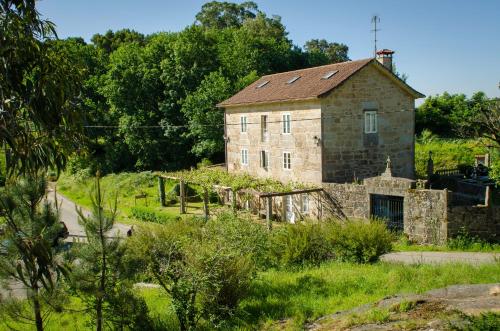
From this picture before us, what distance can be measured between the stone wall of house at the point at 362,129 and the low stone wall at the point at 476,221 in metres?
7.02

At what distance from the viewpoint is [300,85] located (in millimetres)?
27047

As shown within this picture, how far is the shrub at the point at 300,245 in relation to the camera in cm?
1499

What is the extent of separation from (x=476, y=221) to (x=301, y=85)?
12.1 meters

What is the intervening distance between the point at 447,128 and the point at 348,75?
21.6m

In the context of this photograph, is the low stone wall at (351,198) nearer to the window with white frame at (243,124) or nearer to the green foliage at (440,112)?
the window with white frame at (243,124)

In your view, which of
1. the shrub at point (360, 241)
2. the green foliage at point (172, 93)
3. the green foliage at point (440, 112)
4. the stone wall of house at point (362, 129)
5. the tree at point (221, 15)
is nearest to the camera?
the shrub at point (360, 241)

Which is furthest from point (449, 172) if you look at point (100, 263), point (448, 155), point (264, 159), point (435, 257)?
point (100, 263)

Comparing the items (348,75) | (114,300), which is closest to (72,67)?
(114,300)

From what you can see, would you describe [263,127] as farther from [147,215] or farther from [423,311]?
[423,311]

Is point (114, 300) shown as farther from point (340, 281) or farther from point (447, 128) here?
point (447, 128)

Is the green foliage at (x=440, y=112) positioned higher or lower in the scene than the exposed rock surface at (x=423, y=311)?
higher

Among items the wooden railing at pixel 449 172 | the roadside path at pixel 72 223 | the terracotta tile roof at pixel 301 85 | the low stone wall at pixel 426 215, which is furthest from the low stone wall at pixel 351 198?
the wooden railing at pixel 449 172

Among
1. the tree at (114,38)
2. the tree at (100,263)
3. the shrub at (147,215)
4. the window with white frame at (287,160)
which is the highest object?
the tree at (114,38)

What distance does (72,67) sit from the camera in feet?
24.5
